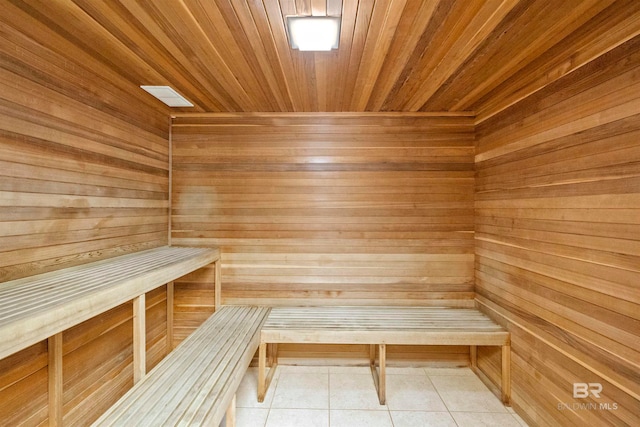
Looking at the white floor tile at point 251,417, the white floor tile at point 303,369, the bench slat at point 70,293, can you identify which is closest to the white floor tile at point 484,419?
the white floor tile at point 303,369

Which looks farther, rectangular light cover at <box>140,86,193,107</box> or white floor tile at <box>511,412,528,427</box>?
rectangular light cover at <box>140,86,193,107</box>

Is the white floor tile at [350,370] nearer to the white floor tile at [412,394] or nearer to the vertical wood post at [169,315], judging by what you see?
the white floor tile at [412,394]

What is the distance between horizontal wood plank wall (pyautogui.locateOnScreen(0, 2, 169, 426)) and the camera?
1.39 m

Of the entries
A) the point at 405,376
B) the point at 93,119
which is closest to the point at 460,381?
the point at 405,376

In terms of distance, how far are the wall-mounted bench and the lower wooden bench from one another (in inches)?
6.5

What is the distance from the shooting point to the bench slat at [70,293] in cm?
99

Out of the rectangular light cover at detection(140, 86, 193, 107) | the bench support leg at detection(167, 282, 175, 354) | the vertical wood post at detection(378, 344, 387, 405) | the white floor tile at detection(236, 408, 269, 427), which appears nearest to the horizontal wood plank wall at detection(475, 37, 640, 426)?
the vertical wood post at detection(378, 344, 387, 405)

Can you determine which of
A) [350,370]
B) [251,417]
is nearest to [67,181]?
[251,417]

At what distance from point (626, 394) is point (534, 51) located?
186 cm

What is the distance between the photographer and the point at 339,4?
128 cm

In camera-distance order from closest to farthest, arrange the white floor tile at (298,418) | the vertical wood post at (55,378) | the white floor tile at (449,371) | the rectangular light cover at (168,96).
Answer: the vertical wood post at (55,378)
the white floor tile at (298,418)
the rectangular light cover at (168,96)
the white floor tile at (449,371)

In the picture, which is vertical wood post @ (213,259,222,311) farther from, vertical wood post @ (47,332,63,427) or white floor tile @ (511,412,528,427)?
white floor tile @ (511,412,528,427)

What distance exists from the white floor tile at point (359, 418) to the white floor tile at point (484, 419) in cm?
52

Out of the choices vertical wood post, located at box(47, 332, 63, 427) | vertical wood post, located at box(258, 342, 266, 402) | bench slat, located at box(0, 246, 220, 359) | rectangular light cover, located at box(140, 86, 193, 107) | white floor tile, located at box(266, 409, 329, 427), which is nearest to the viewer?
bench slat, located at box(0, 246, 220, 359)
